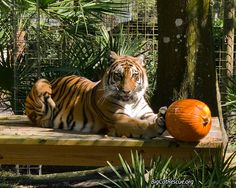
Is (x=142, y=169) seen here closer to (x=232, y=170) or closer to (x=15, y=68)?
(x=232, y=170)

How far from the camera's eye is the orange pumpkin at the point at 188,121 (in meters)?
4.40

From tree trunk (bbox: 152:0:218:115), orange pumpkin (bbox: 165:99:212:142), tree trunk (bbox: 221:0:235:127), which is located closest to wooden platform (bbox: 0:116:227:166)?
orange pumpkin (bbox: 165:99:212:142)

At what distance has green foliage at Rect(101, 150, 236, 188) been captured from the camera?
4145 mm

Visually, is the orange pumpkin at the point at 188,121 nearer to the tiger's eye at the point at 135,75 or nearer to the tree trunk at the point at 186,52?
the tiger's eye at the point at 135,75

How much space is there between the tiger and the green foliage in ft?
1.32

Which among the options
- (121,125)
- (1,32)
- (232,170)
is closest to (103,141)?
(121,125)

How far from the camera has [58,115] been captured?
5688 millimetres

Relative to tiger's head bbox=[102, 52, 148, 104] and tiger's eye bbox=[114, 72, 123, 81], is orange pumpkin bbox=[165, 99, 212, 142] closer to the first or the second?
tiger's head bbox=[102, 52, 148, 104]

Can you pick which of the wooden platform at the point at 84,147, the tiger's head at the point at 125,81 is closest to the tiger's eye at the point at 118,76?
the tiger's head at the point at 125,81

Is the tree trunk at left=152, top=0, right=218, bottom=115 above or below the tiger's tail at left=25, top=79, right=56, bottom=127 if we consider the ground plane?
above

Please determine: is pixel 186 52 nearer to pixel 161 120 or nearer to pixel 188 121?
pixel 161 120

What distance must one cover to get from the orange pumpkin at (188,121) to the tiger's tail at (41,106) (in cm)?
168

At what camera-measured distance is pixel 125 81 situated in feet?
16.3

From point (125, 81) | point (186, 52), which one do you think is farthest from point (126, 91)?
point (186, 52)
